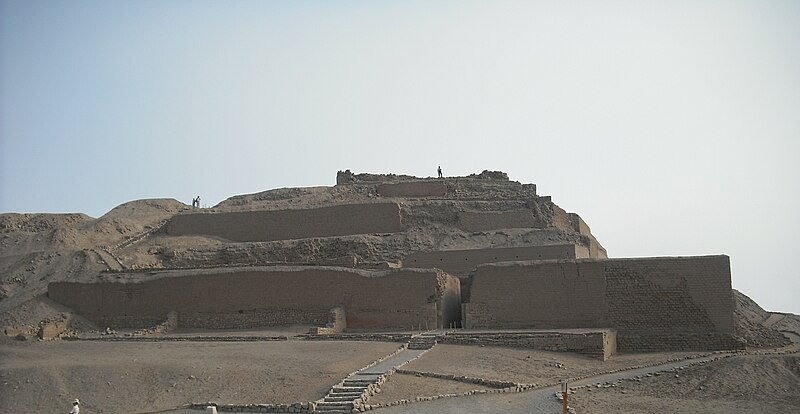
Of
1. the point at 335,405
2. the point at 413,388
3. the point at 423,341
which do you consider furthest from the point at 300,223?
the point at 335,405

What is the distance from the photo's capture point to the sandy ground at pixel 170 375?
1523cm

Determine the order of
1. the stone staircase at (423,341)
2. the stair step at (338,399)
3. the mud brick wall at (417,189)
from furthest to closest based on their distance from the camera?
the mud brick wall at (417,189)
the stone staircase at (423,341)
the stair step at (338,399)

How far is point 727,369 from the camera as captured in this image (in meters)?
16.2

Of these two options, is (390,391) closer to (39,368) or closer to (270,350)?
(270,350)

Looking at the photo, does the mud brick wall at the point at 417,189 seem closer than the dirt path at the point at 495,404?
No

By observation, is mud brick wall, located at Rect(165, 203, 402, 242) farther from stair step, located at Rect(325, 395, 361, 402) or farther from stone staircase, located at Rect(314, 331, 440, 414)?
stair step, located at Rect(325, 395, 361, 402)

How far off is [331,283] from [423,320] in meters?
2.97

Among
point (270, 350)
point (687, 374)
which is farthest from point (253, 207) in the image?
point (687, 374)

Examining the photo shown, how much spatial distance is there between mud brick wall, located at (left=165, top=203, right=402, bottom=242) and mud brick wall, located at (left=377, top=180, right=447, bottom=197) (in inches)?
121

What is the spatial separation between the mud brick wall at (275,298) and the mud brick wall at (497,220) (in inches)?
334

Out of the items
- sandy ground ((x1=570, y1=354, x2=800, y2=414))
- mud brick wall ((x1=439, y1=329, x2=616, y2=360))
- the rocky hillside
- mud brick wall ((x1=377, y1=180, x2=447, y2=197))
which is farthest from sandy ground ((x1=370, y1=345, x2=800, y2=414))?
mud brick wall ((x1=377, y1=180, x2=447, y2=197))

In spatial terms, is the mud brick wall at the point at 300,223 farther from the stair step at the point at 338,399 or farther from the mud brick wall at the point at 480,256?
the stair step at the point at 338,399

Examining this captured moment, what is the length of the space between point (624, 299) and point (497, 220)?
1192cm

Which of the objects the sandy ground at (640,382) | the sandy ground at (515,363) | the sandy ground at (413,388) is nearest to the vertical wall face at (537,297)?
the sandy ground at (515,363)
